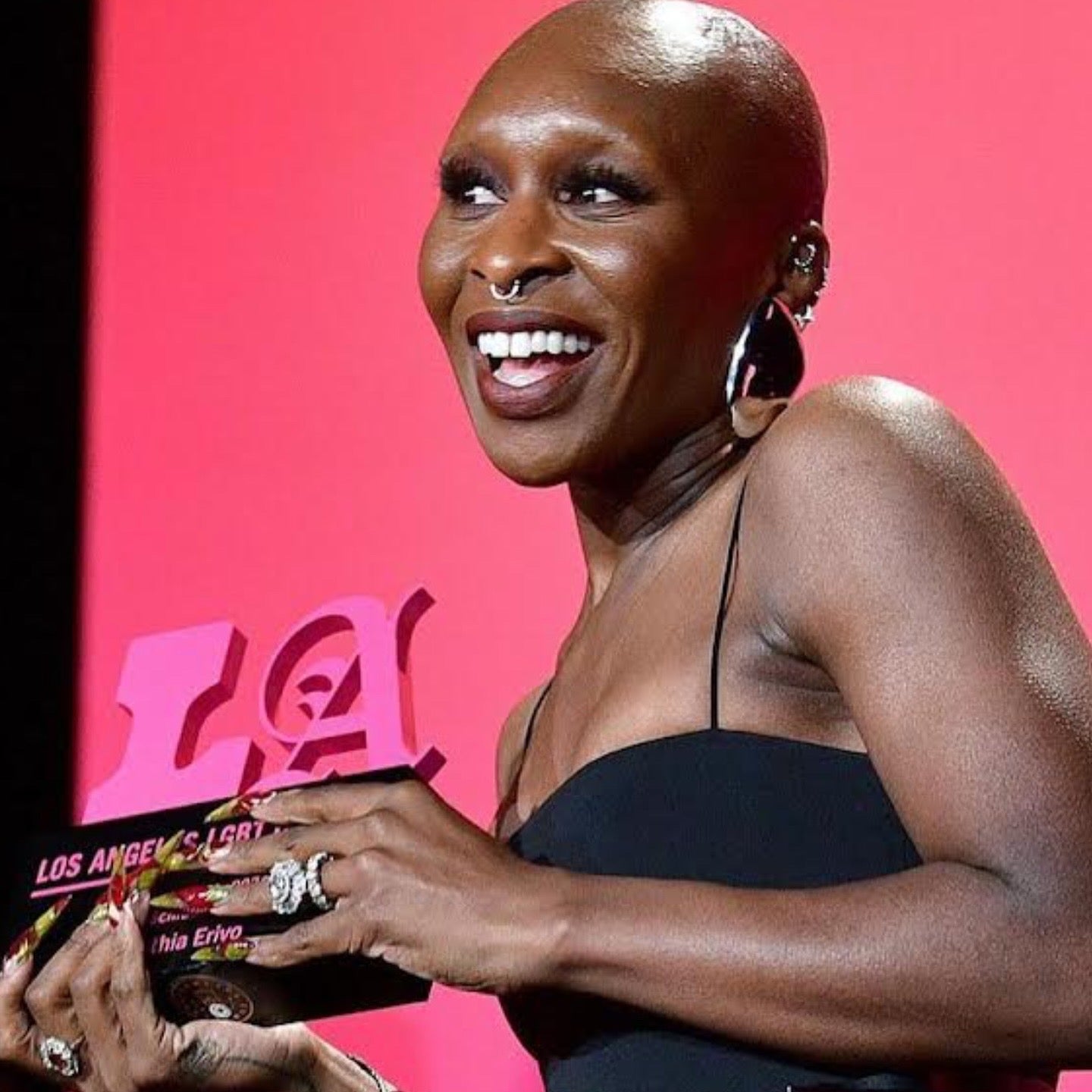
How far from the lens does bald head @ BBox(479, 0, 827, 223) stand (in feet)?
4.01

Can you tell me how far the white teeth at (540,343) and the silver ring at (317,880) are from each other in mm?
273

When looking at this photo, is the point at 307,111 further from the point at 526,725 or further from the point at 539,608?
the point at 526,725

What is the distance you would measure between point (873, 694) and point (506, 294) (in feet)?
1.00

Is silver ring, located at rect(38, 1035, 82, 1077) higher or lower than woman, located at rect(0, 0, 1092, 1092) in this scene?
lower

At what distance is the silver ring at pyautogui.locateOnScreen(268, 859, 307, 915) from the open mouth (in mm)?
271

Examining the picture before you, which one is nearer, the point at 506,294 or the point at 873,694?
the point at 873,694

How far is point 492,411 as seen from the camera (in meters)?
1.25

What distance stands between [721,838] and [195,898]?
253mm

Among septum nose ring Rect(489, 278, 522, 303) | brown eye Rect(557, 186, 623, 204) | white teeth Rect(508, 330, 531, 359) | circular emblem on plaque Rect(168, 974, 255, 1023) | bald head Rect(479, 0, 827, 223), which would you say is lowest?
circular emblem on plaque Rect(168, 974, 255, 1023)

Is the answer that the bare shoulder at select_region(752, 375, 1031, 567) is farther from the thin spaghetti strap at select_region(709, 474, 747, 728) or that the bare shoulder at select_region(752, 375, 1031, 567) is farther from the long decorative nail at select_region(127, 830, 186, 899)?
→ the long decorative nail at select_region(127, 830, 186, 899)

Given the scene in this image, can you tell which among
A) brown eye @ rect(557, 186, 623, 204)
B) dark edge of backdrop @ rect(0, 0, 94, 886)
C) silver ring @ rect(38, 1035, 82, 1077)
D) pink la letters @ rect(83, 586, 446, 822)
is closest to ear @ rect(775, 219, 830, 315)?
brown eye @ rect(557, 186, 623, 204)

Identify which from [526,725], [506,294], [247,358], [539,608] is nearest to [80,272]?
[247,358]

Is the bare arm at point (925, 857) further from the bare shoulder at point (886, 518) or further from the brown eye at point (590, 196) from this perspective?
the brown eye at point (590, 196)

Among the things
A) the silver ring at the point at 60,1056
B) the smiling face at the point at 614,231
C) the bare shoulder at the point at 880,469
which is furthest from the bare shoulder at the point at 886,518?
the silver ring at the point at 60,1056
